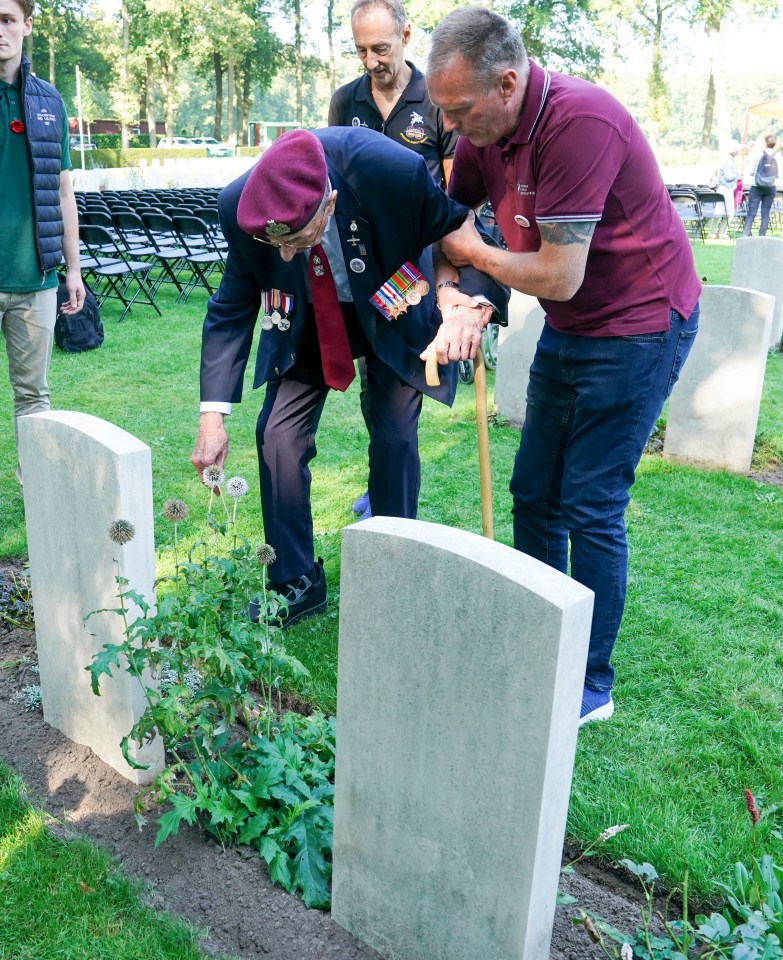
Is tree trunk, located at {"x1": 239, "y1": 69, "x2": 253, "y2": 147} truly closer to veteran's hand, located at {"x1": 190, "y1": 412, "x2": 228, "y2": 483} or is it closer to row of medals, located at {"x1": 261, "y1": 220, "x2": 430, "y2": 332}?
row of medals, located at {"x1": 261, "y1": 220, "x2": 430, "y2": 332}

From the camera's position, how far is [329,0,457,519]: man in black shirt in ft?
13.4

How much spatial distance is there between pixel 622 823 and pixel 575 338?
133cm

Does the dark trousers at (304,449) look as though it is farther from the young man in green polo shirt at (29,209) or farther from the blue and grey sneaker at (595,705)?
the young man in green polo shirt at (29,209)

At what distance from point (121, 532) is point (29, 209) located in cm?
267

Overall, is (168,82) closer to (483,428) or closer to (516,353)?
(516,353)

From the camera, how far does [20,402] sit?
14.9 ft

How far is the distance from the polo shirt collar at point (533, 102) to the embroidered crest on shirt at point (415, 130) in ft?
6.41

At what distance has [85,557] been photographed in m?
2.48

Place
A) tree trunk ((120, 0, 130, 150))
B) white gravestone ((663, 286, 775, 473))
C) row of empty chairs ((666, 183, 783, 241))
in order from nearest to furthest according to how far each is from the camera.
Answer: white gravestone ((663, 286, 775, 473)) → row of empty chairs ((666, 183, 783, 241)) → tree trunk ((120, 0, 130, 150))

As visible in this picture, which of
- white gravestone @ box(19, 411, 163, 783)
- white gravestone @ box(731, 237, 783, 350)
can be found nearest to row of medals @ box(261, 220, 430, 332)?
white gravestone @ box(19, 411, 163, 783)

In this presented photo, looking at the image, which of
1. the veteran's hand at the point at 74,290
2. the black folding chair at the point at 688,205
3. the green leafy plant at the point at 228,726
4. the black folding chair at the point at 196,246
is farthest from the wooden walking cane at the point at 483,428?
the black folding chair at the point at 688,205

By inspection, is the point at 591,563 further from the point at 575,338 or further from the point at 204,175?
the point at 204,175

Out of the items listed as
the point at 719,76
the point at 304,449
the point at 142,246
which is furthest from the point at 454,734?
the point at 719,76

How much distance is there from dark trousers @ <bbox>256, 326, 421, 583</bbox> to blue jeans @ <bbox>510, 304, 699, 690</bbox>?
58 cm
